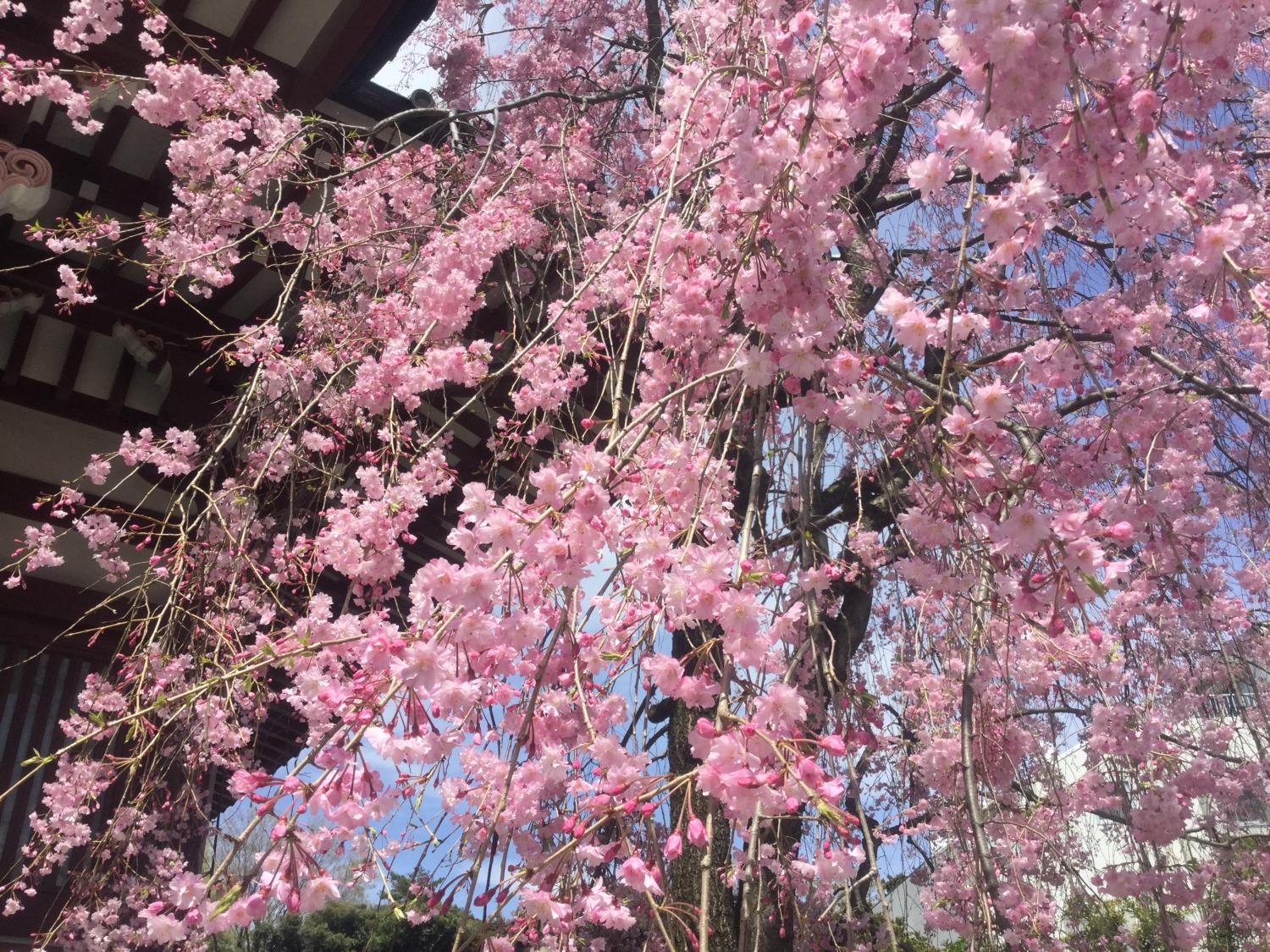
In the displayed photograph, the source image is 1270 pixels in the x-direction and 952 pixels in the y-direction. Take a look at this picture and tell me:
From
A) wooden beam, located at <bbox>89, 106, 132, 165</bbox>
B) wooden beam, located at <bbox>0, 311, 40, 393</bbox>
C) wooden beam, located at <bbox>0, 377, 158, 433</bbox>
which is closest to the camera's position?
wooden beam, located at <bbox>89, 106, 132, 165</bbox>

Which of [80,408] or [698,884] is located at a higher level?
[80,408]

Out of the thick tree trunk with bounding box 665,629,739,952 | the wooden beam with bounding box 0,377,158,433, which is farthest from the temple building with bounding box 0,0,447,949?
the thick tree trunk with bounding box 665,629,739,952

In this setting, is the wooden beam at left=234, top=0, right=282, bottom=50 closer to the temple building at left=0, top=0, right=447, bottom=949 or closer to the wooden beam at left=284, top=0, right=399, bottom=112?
the temple building at left=0, top=0, right=447, bottom=949

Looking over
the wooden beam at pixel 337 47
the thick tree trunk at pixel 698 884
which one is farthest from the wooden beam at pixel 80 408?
the thick tree trunk at pixel 698 884

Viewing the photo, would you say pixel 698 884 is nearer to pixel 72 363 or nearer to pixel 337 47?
pixel 337 47

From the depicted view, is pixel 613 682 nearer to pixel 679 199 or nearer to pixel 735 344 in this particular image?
pixel 735 344

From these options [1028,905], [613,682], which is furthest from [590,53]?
[1028,905]

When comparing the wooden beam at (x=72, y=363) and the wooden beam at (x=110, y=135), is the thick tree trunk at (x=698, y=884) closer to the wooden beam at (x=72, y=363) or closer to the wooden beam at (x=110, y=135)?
the wooden beam at (x=110, y=135)

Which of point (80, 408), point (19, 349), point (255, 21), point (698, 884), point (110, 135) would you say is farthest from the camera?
point (80, 408)

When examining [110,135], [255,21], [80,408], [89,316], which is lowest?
[80,408]

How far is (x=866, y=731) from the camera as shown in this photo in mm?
1906

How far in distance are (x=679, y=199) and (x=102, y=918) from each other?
11.2 ft

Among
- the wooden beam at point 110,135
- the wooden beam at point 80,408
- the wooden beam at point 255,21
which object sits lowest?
the wooden beam at point 80,408

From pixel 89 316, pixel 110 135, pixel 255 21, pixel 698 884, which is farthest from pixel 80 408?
pixel 698 884
